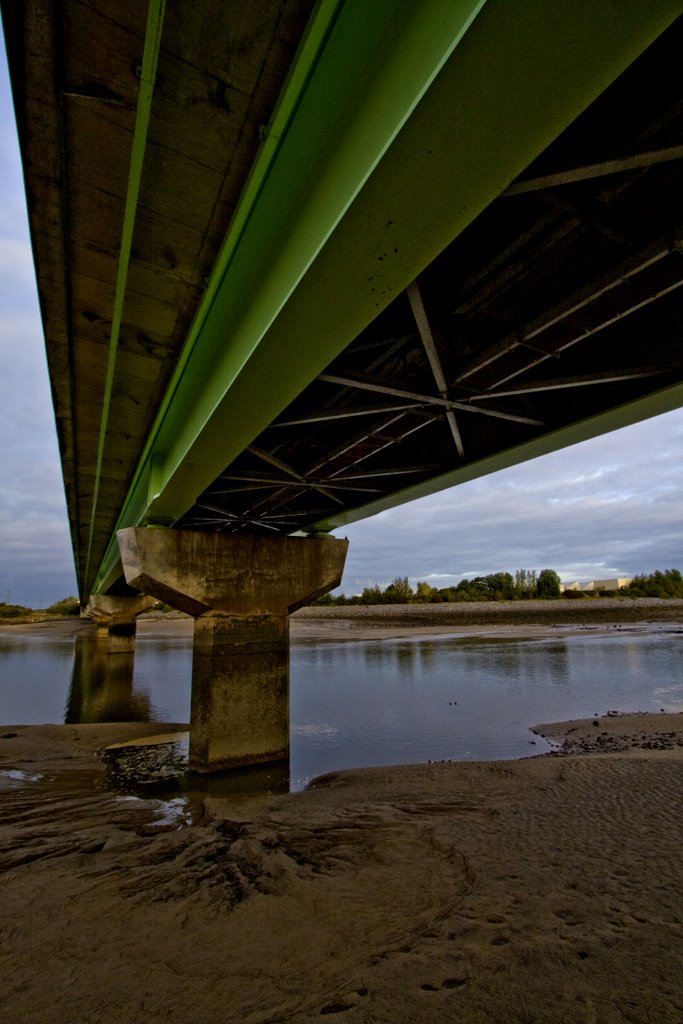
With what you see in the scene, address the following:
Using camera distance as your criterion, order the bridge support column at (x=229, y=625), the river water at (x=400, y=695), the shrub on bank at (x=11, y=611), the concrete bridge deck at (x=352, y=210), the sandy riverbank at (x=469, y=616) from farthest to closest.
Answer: the shrub on bank at (x=11, y=611) → the sandy riverbank at (x=469, y=616) → the river water at (x=400, y=695) → the bridge support column at (x=229, y=625) → the concrete bridge deck at (x=352, y=210)

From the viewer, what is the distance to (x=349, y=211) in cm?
270

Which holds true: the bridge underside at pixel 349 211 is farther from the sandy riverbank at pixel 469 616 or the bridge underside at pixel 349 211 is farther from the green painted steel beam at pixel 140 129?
the sandy riverbank at pixel 469 616

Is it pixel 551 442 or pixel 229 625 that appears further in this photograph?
pixel 229 625

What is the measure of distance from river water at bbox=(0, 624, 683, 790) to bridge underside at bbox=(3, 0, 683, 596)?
6.72 m

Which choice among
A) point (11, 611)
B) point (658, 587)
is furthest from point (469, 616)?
point (11, 611)

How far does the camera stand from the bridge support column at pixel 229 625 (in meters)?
9.38

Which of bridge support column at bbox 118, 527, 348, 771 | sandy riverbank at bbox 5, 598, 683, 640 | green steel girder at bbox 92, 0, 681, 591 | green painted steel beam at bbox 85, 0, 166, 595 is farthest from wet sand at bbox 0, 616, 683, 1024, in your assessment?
sandy riverbank at bbox 5, 598, 683, 640

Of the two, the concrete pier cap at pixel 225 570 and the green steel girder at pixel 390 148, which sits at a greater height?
the green steel girder at pixel 390 148

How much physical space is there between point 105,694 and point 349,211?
20129 millimetres

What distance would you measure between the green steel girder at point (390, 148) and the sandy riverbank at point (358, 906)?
14.0 feet

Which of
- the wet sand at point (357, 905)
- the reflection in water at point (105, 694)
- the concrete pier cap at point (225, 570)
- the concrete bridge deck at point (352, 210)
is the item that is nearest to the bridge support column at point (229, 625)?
the concrete pier cap at point (225, 570)

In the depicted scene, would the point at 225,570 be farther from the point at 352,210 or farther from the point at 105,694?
the point at 105,694

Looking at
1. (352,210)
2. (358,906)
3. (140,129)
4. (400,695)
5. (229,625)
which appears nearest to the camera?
(352,210)

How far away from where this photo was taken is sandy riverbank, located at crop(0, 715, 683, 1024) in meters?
3.00
